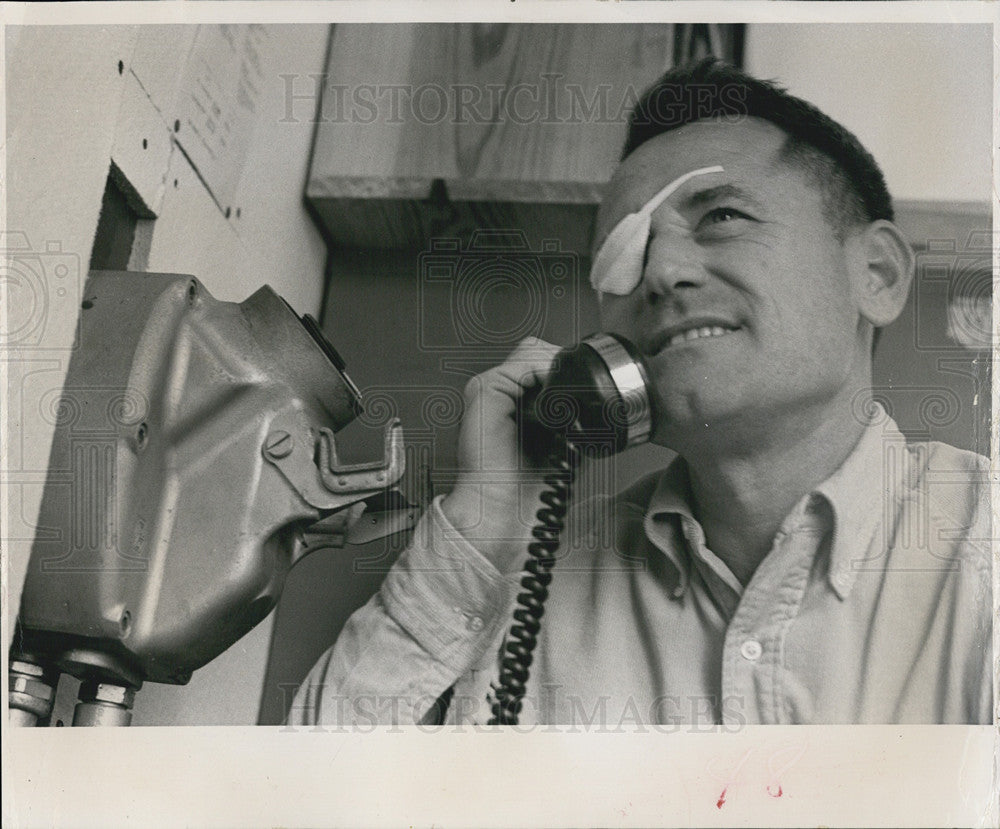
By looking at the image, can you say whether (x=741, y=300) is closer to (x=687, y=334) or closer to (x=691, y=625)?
(x=687, y=334)

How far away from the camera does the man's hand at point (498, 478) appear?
0.87 meters

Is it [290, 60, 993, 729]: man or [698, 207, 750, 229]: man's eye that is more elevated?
[698, 207, 750, 229]: man's eye

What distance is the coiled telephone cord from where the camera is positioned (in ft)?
2.85

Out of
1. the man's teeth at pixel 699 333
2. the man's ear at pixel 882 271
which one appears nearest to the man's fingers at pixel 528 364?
the man's teeth at pixel 699 333

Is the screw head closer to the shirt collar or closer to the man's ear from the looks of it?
the shirt collar

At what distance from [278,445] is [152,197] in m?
0.26

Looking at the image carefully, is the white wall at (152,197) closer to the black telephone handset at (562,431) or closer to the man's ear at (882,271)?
the black telephone handset at (562,431)

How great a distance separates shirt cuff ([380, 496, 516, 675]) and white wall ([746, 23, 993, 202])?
486 millimetres

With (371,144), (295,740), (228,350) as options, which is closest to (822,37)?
(371,144)

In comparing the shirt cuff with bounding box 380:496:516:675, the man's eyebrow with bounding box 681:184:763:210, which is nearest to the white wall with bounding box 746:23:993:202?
the man's eyebrow with bounding box 681:184:763:210

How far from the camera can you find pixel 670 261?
2.88 ft

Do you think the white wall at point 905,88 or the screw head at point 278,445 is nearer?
the screw head at point 278,445

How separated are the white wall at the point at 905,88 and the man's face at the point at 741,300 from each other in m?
0.08

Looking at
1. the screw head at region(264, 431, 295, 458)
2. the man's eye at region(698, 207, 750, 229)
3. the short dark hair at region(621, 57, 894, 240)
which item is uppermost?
the short dark hair at region(621, 57, 894, 240)
